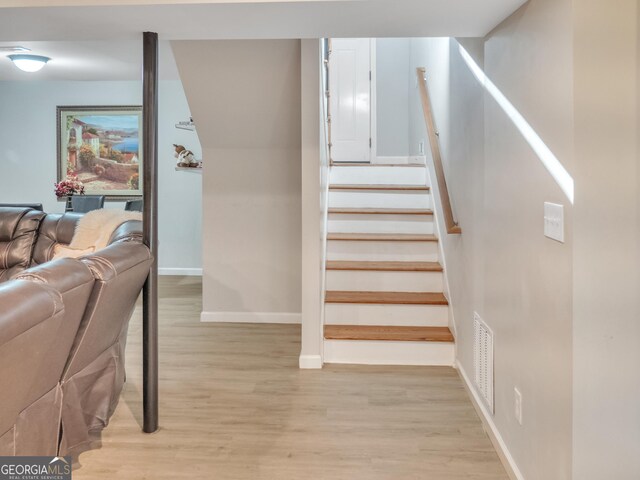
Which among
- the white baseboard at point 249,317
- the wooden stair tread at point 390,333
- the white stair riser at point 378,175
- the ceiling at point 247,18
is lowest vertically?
the white baseboard at point 249,317

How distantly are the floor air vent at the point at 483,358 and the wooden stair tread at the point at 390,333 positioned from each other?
644 millimetres

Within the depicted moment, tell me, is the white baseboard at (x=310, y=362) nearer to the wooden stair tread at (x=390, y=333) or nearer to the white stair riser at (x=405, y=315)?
the wooden stair tread at (x=390, y=333)

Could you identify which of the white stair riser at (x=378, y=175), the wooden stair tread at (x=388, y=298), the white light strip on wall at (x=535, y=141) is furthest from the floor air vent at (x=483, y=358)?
the white stair riser at (x=378, y=175)

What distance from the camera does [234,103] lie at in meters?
3.98

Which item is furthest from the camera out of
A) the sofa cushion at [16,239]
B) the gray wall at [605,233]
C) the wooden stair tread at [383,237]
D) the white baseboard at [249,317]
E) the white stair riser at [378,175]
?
the white stair riser at [378,175]

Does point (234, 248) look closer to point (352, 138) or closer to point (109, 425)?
point (109, 425)

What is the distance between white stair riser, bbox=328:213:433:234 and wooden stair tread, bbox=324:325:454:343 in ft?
3.52

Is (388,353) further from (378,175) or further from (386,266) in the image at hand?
(378,175)

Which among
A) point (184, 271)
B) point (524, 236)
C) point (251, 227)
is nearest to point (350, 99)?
point (251, 227)

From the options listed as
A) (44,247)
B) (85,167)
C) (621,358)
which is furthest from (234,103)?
(85,167)

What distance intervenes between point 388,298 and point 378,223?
95 cm

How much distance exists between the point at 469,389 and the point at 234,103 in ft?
8.50

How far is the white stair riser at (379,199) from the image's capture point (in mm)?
4781

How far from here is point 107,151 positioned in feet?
22.6
